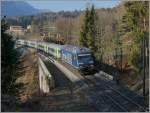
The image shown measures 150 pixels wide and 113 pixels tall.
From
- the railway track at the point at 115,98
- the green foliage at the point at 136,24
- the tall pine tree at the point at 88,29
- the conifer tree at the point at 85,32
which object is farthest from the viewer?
the conifer tree at the point at 85,32

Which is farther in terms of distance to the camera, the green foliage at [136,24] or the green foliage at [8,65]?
the green foliage at [136,24]

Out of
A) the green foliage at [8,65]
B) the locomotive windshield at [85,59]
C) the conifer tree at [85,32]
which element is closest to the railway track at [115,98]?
the locomotive windshield at [85,59]

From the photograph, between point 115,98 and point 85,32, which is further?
point 85,32

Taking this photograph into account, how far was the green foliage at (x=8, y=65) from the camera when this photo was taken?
29031mm

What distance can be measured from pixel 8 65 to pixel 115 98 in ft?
28.4

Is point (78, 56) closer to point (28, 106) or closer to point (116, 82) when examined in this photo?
point (116, 82)

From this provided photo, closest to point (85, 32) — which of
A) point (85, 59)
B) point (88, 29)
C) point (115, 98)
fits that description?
point (88, 29)

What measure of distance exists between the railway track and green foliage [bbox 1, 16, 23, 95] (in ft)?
23.6

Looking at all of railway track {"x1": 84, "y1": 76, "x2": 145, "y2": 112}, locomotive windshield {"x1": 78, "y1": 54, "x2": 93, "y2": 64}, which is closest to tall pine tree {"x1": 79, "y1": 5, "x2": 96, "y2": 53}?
locomotive windshield {"x1": 78, "y1": 54, "x2": 93, "y2": 64}

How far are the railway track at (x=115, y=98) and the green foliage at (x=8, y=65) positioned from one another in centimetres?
721

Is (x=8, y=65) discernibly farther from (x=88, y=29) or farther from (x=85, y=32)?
(x=85, y=32)

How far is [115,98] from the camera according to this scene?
29.7 m

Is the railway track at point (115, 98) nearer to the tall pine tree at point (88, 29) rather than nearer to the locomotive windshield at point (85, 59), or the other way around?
the locomotive windshield at point (85, 59)

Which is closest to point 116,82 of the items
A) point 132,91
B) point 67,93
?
point 132,91
